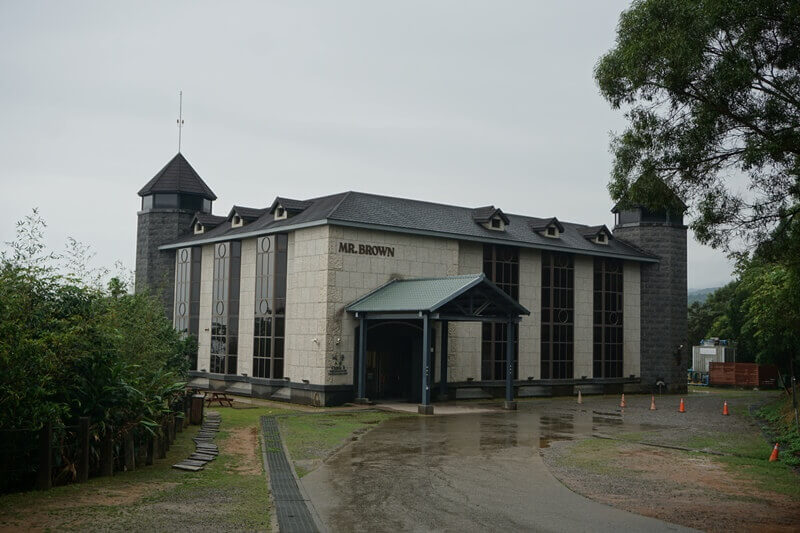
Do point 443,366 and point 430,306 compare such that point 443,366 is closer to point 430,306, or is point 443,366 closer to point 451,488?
point 430,306

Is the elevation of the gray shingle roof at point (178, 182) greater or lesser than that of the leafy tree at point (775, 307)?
greater

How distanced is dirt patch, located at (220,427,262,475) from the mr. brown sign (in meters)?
10.1

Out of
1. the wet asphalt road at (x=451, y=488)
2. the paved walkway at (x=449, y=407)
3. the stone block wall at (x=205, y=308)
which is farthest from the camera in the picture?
the stone block wall at (x=205, y=308)

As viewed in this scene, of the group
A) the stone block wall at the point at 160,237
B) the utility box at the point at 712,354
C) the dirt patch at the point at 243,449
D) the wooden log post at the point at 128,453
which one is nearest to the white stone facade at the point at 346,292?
the stone block wall at the point at 160,237

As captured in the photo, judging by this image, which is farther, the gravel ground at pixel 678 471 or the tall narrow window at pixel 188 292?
the tall narrow window at pixel 188 292

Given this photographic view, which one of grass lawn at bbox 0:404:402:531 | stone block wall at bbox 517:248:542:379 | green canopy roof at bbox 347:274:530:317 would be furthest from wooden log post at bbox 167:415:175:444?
stone block wall at bbox 517:248:542:379

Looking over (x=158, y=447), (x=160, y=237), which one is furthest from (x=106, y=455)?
(x=160, y=237)

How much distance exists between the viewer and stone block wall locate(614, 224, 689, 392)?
42094mm

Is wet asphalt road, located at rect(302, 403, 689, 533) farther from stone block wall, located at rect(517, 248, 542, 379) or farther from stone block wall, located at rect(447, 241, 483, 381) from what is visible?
stone block wall, located at rect(517, 248, 542, 379)

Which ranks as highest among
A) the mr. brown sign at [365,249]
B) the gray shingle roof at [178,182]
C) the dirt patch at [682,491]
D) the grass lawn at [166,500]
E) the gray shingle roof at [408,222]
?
the gray shingle roof at [178,182]

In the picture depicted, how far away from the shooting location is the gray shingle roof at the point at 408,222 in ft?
102

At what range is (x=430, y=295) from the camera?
28.3 meters

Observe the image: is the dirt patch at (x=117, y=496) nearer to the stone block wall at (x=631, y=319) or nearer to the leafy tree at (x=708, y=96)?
the leafy tree at (x=708, y=96)

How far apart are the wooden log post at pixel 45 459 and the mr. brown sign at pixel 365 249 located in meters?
18.2
